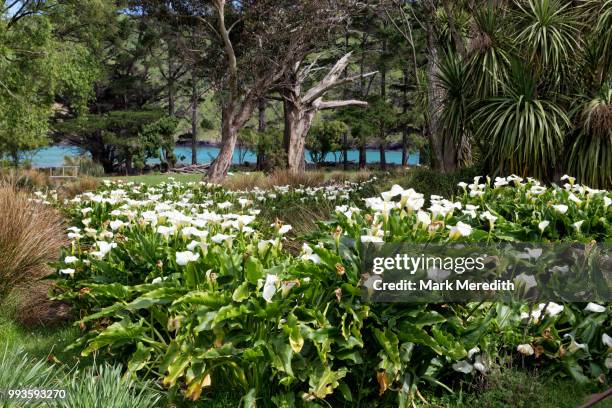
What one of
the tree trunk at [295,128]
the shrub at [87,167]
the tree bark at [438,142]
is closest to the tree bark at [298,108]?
the tree trunk at [295,128]

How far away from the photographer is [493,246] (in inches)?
141

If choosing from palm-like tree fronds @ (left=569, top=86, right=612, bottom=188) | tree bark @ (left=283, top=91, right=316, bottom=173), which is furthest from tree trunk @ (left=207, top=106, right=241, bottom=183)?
palm-like tree fronds @ (left=569, top=86, right=612, bottom=188)

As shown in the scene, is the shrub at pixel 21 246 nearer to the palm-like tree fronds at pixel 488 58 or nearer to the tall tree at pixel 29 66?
the palm-like tree fronds at pixel 488 58

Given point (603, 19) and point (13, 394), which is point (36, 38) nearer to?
point (603, 19)

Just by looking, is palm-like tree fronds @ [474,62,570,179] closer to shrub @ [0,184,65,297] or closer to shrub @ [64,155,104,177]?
shrub @ [0,184,65,297]

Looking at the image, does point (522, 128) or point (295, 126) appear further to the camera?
point (295, 126)

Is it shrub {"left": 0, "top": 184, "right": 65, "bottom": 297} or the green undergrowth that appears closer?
the green undergrowth

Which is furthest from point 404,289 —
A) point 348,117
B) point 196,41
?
point 348,117

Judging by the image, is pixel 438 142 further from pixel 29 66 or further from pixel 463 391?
pixel 29 66

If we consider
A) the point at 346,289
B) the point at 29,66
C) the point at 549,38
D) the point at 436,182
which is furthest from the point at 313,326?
the point at 29,66

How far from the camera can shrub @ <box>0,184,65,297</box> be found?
16.4 feet

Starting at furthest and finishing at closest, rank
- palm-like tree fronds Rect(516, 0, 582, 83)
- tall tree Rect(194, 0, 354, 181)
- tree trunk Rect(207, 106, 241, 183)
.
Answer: tree trunk Rect(207, 106, 241, 183)
tall tree Rect(194, 0, 354, 181)
palm-like tree fronds Rect(516, 0, 582, 83)

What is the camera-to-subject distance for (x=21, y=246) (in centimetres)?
514

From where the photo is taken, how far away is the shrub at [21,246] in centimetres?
500
